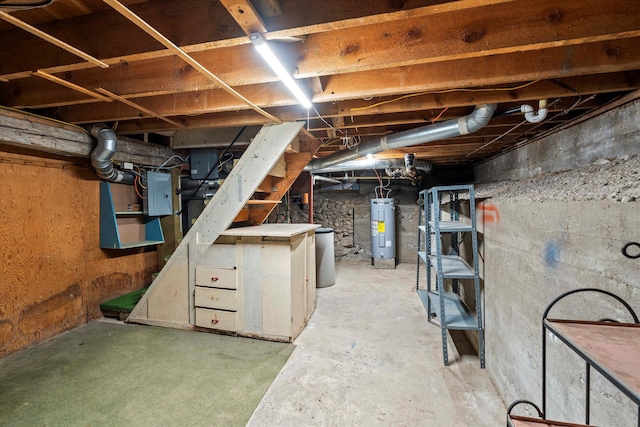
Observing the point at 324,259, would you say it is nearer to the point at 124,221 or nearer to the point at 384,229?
the point at 384,229

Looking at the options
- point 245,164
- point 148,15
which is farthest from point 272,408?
point 148,15

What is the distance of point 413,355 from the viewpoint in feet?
7.91

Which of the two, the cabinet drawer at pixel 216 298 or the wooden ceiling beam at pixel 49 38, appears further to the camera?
the cabinet drawer at pixel 216 298

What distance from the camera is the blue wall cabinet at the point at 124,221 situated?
3168 mm

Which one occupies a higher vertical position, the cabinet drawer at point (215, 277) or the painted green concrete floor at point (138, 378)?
the cabinet drawer at point (215, 277)

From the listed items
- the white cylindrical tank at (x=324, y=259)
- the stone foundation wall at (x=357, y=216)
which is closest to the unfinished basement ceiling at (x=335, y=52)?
the white cylindrical tank at (x=324, y=259)

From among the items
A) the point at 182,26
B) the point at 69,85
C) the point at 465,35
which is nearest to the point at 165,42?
the point at 182,26

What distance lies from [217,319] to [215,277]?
0.42 meters

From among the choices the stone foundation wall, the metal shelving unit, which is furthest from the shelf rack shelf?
the stone foundation wall

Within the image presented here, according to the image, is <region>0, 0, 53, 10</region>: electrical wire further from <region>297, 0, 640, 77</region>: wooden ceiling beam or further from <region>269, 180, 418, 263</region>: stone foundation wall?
<region>269, 180, 418, 263</region>: stone foundation wall

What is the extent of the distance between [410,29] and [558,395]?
6.19ft

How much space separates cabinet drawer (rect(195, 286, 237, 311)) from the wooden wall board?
4.41 feet

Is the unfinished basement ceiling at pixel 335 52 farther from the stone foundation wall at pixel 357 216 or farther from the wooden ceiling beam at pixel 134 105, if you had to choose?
the stone foundation wall at pixel 357 216

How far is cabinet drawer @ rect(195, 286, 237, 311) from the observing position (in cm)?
277
